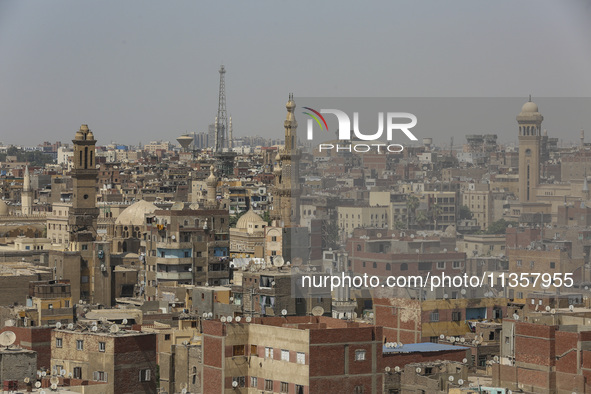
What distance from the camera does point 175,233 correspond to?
3894cm

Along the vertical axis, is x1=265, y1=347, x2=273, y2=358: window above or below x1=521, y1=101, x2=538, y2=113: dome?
below

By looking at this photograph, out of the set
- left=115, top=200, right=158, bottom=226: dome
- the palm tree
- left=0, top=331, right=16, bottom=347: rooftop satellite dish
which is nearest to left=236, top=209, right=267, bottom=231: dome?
left=115, top=200, right=158, bottom=226: dome

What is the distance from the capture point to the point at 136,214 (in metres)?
57.9

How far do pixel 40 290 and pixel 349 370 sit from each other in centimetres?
1328

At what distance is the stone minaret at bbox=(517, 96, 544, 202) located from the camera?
44.2 metres

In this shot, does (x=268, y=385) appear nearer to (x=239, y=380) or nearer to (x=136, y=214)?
(x=239, y=380)

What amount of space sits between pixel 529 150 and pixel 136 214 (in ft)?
54.2

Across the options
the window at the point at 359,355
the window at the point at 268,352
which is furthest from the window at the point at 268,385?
the window at the point at 359,355

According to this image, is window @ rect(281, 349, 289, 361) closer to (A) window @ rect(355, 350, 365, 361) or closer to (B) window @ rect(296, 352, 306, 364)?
(B) window @ rect(296, 352, 306, 364)

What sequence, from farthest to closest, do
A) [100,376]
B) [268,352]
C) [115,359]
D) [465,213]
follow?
[465,213] < [100,376] < [115,359] < [268,352]

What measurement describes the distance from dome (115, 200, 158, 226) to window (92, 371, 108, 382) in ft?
113

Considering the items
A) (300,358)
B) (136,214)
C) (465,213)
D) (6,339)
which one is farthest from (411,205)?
(300,358)

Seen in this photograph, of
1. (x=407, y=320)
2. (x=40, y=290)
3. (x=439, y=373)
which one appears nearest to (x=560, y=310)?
(x=407, y=320)

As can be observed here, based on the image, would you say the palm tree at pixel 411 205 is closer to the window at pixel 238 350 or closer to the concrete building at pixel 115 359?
the concrete building at pixel 115 359
